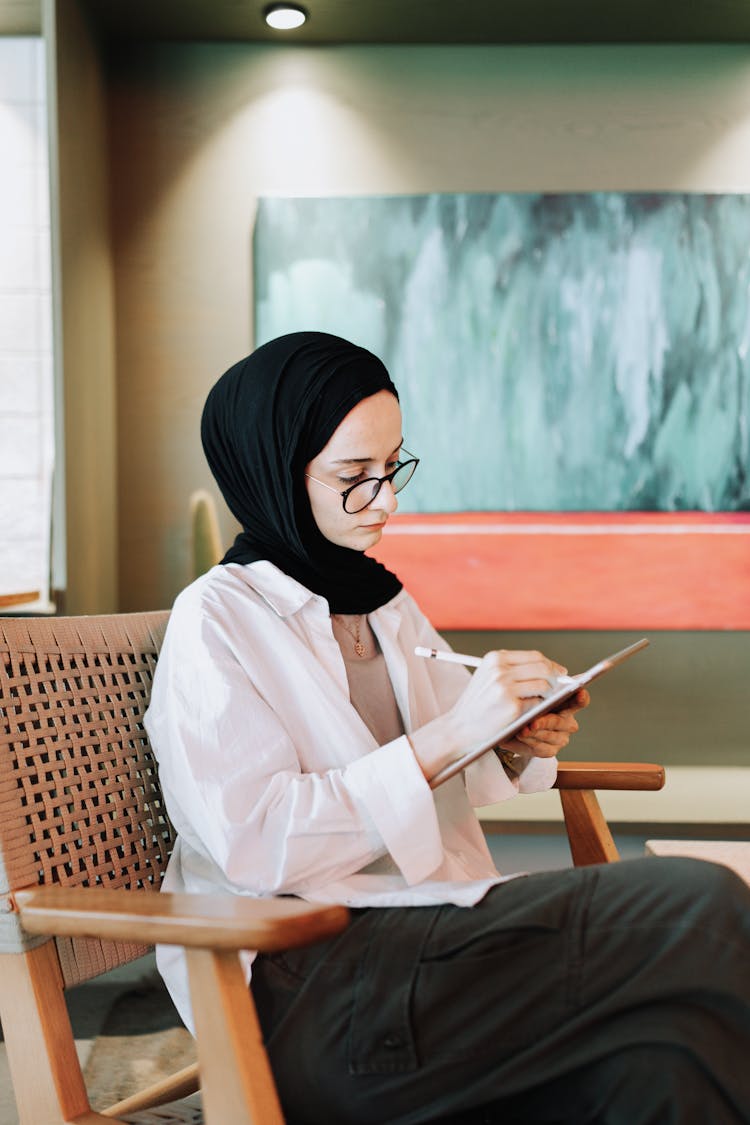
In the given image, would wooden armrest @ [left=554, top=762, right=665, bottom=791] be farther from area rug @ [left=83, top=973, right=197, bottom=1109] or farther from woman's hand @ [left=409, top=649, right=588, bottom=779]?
area rug @ [left=83, top=973, right=197, bottom=1109]

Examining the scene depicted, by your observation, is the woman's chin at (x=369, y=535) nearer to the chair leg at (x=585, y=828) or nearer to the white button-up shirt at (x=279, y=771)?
the white button-up shirt at (x=279, y=771)

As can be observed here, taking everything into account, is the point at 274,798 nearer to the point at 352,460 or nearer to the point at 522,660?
the point at 522,660

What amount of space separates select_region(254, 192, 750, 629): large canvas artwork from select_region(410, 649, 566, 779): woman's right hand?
205cm

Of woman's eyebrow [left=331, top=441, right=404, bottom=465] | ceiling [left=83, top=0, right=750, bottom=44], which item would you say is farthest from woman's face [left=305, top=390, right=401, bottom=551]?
ceiling [left=83, top=0, right=750, bottom=44]

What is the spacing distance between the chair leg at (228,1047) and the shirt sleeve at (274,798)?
208mm

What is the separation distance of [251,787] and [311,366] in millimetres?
546

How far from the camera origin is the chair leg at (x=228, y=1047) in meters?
0.90

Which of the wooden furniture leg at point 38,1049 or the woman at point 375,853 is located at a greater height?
the woman at point 375,853

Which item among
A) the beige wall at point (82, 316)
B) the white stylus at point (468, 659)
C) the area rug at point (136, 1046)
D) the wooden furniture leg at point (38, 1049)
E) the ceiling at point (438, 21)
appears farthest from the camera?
the ceiling at point (438, 21)

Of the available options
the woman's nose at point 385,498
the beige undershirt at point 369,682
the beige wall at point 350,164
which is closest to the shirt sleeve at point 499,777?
the beige undershirt at point 369,682

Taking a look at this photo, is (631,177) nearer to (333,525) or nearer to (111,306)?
(111,306)

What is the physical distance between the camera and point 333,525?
1.41 meters

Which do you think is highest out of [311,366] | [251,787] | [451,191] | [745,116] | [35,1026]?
[745,116]

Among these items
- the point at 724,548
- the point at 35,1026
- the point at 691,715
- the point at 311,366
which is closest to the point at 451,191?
the point at 724,548
